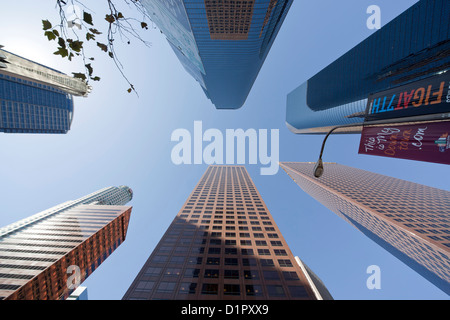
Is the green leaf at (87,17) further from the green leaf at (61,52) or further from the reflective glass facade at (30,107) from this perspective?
the reflective glass facade at (30,107)

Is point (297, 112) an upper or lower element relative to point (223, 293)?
upper

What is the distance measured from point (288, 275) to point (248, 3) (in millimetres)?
76992

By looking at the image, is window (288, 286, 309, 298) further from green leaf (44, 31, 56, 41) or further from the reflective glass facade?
the reflective glass facade

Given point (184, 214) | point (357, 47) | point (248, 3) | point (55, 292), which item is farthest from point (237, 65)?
point (55, 292)

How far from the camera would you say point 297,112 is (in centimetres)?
14150

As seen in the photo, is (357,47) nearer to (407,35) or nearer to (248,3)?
(407,35)

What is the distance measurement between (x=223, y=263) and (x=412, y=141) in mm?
35572

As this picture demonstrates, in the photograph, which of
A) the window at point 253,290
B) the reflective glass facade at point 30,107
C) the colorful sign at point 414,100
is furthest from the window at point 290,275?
the reflective glass facade at point 30,107

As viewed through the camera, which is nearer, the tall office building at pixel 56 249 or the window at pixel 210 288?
the window at pixel 210 288

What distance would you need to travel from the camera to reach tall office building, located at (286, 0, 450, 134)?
153 feet

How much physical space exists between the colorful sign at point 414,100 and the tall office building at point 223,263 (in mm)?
29308

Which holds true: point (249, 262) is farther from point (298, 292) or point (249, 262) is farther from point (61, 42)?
point (61, 42)

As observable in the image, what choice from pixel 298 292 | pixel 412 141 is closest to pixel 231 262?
pixel 298 292

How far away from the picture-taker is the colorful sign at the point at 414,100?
800 centimetres
